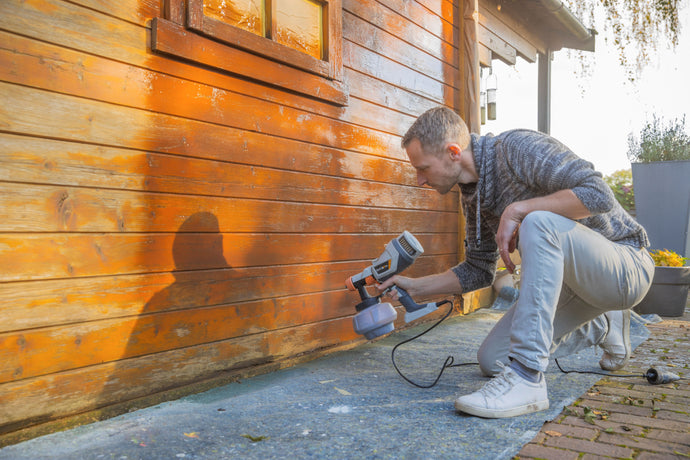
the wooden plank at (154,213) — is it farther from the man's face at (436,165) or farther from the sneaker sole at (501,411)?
the sneaker sole at (501,411)

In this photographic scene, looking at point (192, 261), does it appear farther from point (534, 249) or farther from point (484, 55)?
point (484, 55)

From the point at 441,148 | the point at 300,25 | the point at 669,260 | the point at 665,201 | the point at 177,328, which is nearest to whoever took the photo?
the point at 177,328

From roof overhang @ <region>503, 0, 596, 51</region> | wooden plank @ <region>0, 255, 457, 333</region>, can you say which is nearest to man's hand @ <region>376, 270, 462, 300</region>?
wooden plank @ <region>0, 255, 457, 333</region>

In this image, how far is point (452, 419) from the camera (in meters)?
2.04

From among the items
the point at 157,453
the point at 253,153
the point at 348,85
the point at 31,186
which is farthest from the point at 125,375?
the point at 348,85

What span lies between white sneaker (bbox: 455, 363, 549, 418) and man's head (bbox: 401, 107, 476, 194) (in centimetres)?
93

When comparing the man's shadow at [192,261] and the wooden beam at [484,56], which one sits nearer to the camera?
the man's shadow at [192,261]

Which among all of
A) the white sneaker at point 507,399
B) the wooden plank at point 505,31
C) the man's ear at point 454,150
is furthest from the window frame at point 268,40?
the wooden plank at point 505,31

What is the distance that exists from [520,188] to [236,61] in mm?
1483

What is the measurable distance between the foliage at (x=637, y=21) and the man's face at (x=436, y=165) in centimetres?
525

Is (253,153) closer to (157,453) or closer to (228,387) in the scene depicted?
(228,387)

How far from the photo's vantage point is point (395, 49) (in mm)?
3898

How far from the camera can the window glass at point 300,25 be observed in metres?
2.89

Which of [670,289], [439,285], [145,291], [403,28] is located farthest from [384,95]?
[670,289]
